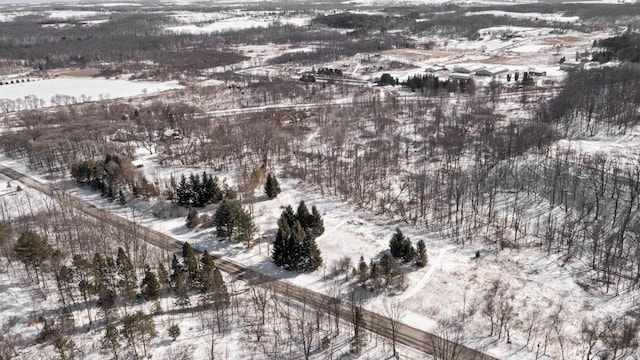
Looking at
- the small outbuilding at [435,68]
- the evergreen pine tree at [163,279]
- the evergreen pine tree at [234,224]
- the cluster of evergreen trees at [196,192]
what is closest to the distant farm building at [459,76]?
the small outbuilding at [435,68]

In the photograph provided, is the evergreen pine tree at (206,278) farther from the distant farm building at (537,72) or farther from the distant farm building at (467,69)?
the distant farm building at (537,72)

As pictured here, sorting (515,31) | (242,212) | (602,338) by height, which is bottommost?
(602,338)

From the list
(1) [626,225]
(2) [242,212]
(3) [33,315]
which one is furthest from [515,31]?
(3) [33,315]

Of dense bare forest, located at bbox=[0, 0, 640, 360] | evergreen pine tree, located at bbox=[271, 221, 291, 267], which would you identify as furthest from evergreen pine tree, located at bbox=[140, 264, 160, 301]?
evergreen pine tree, located at bbox=[271, 221, 291, 267]

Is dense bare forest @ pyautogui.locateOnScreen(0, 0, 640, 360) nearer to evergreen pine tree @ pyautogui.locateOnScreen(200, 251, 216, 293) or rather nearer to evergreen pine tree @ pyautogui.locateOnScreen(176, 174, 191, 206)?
evergreen pine tree @ pyautogui.locateOnScreen(200, 251, 216, 293)

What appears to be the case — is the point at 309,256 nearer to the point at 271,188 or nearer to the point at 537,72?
the point at 271,188

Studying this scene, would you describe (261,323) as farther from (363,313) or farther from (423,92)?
(423,92)
